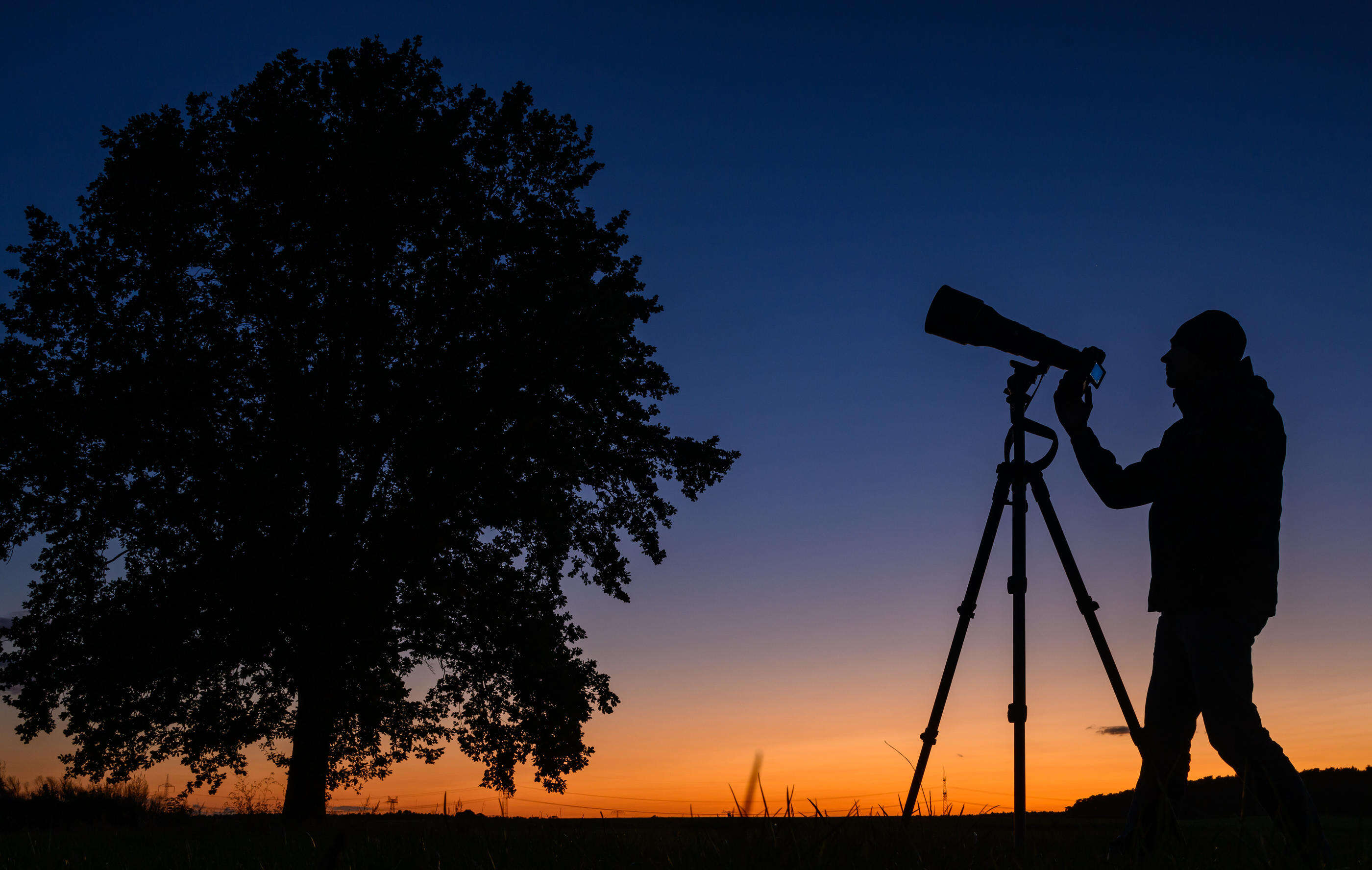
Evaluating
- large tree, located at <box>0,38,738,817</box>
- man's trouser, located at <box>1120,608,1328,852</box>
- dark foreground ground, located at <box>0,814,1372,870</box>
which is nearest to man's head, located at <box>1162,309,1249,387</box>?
man's trouser, located at <box>1120,608,1328,852</box>

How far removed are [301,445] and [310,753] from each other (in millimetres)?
4292

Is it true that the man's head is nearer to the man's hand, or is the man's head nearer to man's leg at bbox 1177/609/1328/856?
the man's hand

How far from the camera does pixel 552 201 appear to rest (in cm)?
1499

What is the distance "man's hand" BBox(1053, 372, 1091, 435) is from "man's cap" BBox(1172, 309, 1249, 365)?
524 mm

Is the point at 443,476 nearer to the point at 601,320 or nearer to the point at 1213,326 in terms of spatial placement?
the point at 601,320

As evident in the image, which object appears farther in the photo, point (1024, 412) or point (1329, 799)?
point (1329, 799)

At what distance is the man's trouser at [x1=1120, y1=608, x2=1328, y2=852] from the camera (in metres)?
3.78

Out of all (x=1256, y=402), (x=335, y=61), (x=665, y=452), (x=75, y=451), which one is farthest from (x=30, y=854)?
(x=335, y=61)

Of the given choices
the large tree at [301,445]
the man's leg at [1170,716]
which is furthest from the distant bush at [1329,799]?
the large tree at [301,445]

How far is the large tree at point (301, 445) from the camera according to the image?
12.2 meters

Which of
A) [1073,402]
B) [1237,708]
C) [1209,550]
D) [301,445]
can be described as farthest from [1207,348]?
[301,445]

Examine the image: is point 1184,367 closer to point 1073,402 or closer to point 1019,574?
point 1073,402

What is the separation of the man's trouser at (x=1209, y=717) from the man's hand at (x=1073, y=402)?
1049mm

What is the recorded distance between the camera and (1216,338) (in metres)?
4.41
